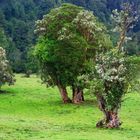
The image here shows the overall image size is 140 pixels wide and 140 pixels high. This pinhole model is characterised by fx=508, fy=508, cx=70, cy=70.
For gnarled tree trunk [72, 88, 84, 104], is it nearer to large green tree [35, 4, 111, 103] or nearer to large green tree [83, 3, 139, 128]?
large green tree [35, 4, 111, 103]

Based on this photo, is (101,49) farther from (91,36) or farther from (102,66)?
(102,66)

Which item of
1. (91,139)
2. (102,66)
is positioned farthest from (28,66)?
(91,139)

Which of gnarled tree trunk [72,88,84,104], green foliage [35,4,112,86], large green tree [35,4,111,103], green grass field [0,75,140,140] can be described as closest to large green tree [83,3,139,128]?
green grass field [0,75,140,140]

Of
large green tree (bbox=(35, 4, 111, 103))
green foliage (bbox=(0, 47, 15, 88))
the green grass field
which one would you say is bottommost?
the green grass field

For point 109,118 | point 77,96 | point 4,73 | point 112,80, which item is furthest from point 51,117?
point 4,73

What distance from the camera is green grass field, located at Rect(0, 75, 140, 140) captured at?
1458 inches

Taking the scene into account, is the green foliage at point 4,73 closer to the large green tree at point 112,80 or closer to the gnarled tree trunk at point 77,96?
the gnarled tree trunk at point 77,96

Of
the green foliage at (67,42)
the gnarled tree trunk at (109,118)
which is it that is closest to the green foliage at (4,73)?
the green foliage at (67,42)

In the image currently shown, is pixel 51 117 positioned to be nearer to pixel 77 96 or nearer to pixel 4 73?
pixel 77 96

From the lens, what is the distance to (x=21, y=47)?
19038cm

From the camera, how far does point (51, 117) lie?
52281 millimetres

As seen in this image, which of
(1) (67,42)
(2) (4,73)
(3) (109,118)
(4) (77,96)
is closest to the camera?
(3) (109,118)

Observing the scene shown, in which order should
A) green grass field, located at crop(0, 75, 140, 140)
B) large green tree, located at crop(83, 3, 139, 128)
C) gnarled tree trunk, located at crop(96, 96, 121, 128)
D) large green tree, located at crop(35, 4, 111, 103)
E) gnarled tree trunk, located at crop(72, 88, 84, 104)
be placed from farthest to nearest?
gnarled tree trunk, located at crop(72, 88, 84, 104), large green tree, located at crop(35, 4, 111, 103), gnarled tree trunk, located at crop(96, 96, 121, 128), large green tree, located at crop(83, 3, 139, 128), green grass field, located at crop(0, 75, 140, 140)

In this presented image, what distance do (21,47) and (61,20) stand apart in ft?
415
